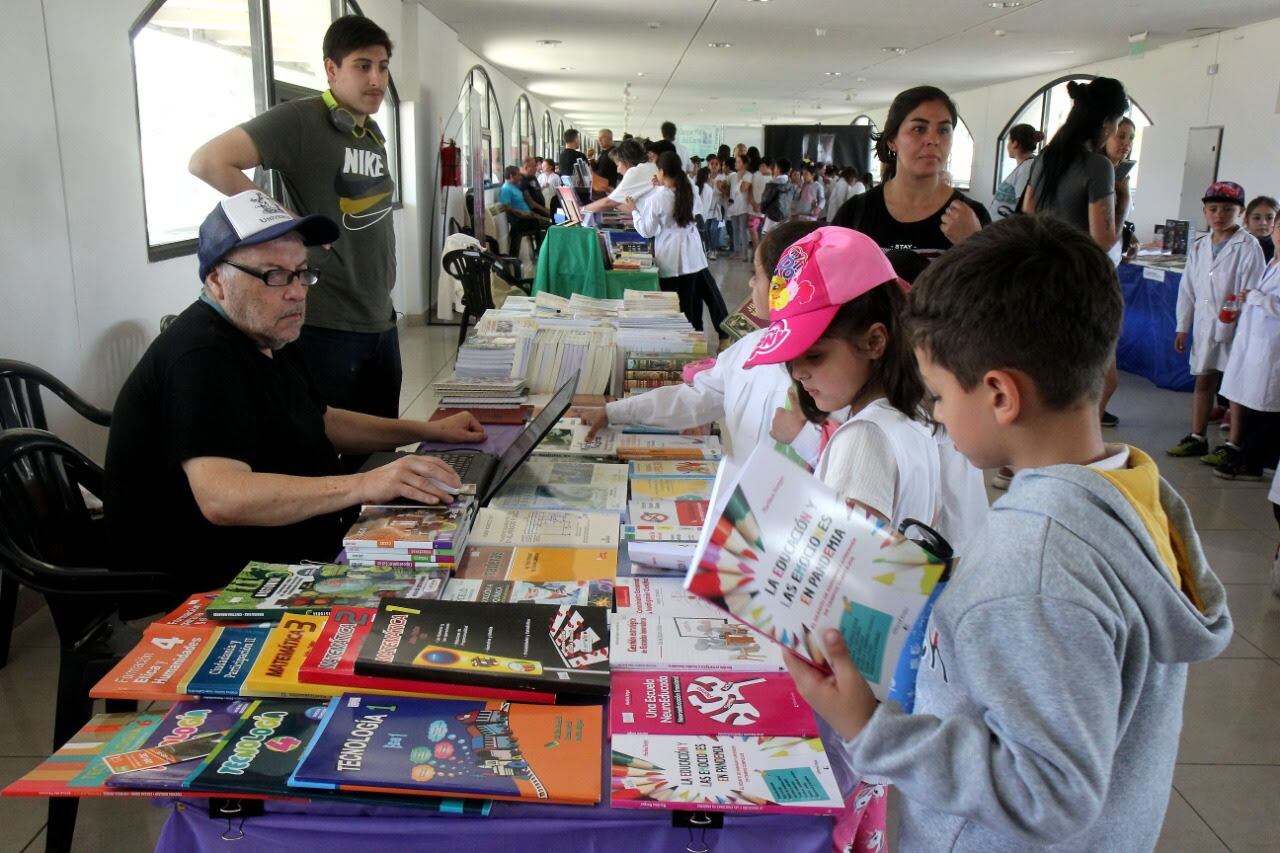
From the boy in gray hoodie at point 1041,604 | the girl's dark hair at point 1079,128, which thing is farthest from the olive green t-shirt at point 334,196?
the girl's dark hair at point 1079,128

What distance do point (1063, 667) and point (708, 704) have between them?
1.68 ft

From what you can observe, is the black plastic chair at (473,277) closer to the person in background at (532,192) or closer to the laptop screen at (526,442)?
the person in background at (532,192)

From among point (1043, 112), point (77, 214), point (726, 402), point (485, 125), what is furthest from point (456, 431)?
point (1043, 112)

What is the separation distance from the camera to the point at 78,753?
1041 mm

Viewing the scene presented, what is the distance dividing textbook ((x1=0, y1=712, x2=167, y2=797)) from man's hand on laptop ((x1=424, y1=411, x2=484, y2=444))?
1.15 m

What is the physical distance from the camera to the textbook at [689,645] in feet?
3.96

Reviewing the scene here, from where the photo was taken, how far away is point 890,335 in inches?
55.6

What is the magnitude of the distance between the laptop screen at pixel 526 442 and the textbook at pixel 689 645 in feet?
2.05

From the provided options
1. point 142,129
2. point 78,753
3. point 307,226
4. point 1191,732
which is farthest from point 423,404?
point 78,753

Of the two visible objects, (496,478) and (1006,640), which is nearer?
(1006,640)

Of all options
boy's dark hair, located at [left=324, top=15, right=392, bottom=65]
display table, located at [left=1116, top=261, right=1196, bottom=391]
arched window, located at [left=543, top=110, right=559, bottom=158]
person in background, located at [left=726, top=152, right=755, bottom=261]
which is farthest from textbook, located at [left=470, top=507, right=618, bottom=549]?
arched window, located at [left=543, top=110, right=559, bottom=158]

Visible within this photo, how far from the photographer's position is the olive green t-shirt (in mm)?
2756

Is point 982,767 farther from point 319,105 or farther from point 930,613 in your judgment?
point 319,105

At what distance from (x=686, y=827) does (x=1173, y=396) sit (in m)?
6.50
